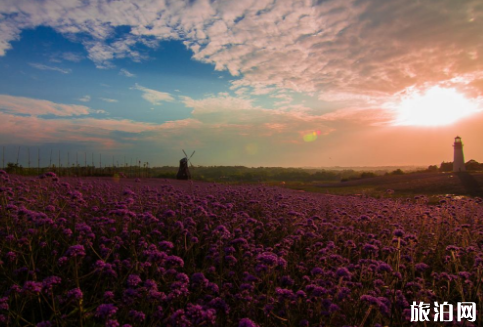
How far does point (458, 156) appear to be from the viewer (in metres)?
37.9

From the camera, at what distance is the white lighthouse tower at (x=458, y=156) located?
1476 inches

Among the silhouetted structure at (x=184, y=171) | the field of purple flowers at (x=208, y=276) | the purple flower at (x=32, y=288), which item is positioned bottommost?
the field of purple flowers at (x=208, y=276)

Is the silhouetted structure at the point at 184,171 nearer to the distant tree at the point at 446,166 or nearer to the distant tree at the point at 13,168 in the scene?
the distant tree at the point at 13,168

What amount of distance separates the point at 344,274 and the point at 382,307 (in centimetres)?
51

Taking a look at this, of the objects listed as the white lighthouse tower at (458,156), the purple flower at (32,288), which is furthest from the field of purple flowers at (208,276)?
the white lighthouse tower at (458,156)

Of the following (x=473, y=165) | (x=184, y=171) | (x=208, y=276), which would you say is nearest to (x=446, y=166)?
(x=473, y=165)

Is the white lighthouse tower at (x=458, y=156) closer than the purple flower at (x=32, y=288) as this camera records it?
No

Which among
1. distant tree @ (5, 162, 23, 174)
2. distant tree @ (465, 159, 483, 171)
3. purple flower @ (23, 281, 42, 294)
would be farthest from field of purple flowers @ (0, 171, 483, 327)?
distant tree @ (465, 159, 483, 171)

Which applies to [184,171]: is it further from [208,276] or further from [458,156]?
[458,156]

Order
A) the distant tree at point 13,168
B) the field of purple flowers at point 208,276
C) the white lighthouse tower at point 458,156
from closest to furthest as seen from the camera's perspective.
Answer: the field of purple flowers at point 208,276 → the distant tree at point 13,168 → the white lighthouse tower at point 458,156

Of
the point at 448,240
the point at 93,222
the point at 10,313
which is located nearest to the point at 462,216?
the point at 448,240

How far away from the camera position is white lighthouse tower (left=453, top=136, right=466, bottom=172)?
3750 centimetres

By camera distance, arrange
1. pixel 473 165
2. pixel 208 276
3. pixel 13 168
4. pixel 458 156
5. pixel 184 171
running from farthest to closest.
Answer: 1. pixel 473 165
2. pixel 458 156
3. pixel 184 171
4. pixel 13 168
5. pixel 208 276

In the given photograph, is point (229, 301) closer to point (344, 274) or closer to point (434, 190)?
point (344, 274)
